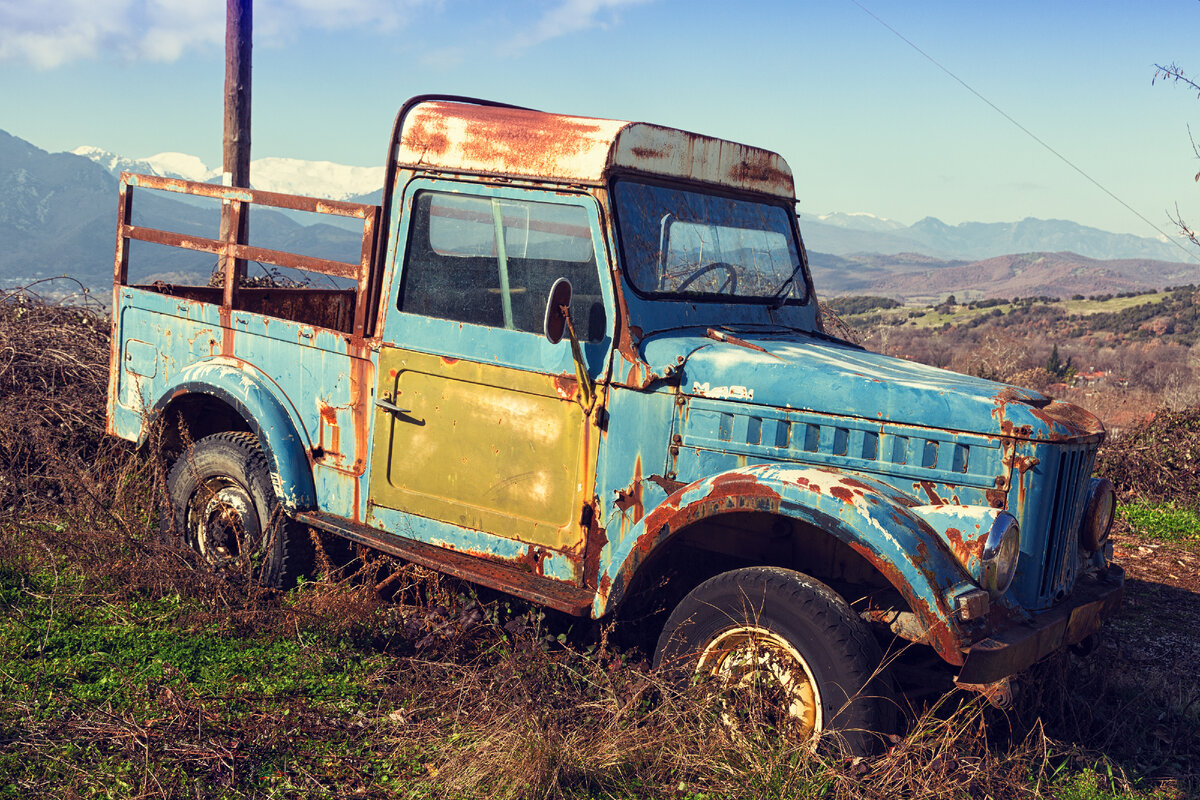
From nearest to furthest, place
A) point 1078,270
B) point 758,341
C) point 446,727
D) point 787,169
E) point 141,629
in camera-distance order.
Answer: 1. point 446,727
2. point 758,341
3. point 141,629
4. point 787,169
5. point 1078,270

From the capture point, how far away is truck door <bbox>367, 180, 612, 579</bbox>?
3.73 meters

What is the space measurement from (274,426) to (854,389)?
2565 mm

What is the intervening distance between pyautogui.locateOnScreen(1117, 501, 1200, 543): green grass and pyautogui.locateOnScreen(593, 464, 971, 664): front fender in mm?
4647

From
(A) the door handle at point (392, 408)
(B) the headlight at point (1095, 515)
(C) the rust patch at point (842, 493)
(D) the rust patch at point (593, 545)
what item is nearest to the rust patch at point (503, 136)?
(A) the door handle at point (392, 408)

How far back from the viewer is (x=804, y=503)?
10.3 ft

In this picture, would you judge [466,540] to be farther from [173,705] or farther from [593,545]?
[173,705]

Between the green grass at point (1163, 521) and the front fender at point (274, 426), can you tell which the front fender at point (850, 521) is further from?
the green grass at point (1163, 521)

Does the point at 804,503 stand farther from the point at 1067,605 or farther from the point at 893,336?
the point at 893,336

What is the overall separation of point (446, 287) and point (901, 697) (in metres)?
2.30

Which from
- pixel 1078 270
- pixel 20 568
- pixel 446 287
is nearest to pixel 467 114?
pixel 446 287

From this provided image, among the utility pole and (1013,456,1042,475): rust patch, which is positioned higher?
the utility pole

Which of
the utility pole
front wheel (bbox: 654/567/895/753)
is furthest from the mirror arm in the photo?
the utility pole

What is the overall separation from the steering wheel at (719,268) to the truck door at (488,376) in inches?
16.8

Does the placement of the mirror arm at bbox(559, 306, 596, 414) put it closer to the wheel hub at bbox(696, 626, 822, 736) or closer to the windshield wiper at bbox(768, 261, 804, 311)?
the wheel hub at bbox(696, 626, 822, 736)
